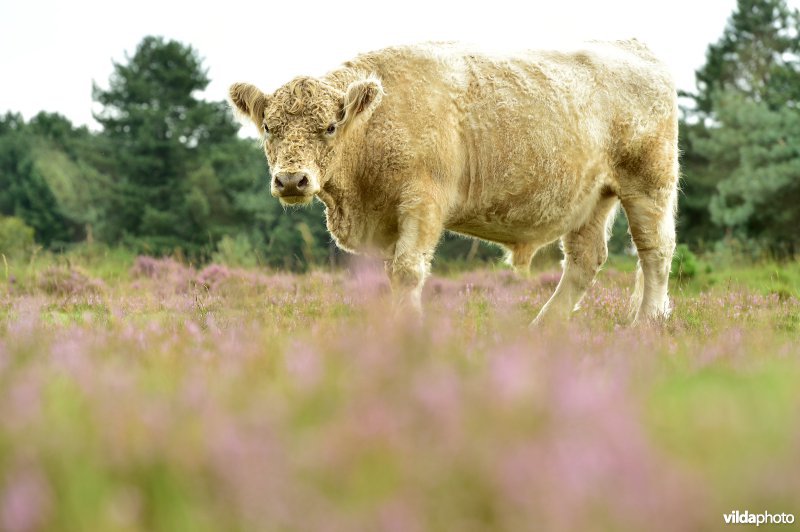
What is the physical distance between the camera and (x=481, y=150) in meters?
7.67

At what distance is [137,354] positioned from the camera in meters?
4.18

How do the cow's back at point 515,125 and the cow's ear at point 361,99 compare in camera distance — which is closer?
the cow's ear at point 361,99

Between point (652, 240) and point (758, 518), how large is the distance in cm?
758

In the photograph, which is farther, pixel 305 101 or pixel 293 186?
pixel 305 101

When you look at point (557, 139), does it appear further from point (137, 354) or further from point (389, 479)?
point (389, 479)

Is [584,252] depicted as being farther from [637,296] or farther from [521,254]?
[521,254]

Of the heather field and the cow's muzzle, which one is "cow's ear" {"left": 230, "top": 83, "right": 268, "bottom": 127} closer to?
the cow's muzzle

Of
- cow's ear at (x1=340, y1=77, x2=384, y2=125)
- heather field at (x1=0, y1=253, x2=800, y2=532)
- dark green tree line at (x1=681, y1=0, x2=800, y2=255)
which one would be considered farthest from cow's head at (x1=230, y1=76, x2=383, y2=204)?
dark green tree line at (x1=681, y1=0, x2=800, y2=255)

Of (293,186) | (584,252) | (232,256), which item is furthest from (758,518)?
(232,256)

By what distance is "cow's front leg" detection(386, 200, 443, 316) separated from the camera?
23.0 ft

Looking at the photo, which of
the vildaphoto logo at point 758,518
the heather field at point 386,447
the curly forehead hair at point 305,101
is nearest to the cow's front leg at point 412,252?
the curly forehead hair at point 305,101

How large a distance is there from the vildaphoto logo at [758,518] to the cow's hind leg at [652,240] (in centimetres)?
711

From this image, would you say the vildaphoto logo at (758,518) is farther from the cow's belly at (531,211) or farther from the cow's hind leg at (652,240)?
the cow's hind leg at (652,240)

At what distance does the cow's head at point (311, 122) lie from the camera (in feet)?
22.0
